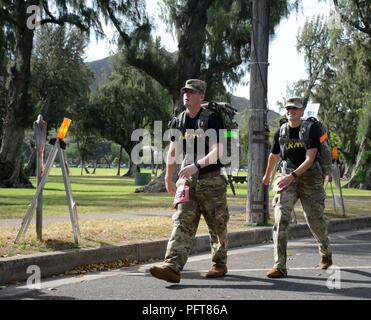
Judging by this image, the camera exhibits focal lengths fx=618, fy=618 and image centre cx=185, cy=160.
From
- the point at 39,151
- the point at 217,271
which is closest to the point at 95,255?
the point at 39,151

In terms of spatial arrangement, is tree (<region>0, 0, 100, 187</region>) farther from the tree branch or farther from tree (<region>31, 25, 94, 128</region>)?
tree (<region>31, 25, 94, 128</region>)

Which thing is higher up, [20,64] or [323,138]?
[20,64]

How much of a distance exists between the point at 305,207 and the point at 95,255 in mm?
2596

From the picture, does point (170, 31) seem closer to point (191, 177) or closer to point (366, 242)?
point (366, 242)

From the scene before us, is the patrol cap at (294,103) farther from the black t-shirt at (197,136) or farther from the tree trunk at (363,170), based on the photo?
the tree trunk at (363,170)

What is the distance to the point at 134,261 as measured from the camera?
318 inches

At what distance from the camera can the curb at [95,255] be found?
647 centimetres

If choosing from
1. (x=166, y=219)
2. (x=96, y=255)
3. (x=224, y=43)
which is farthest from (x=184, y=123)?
(x=224, y=43)

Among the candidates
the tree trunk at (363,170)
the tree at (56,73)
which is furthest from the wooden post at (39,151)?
the tree at (56,73)

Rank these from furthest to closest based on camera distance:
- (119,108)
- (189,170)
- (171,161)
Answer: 1. (119,108)
2. (171,161)
3. (189,170)

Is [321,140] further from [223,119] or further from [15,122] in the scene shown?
[15,122]

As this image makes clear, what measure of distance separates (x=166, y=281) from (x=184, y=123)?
64.3 inches

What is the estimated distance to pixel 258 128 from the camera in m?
11.4

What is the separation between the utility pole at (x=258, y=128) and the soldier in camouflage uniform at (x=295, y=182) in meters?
4.06
